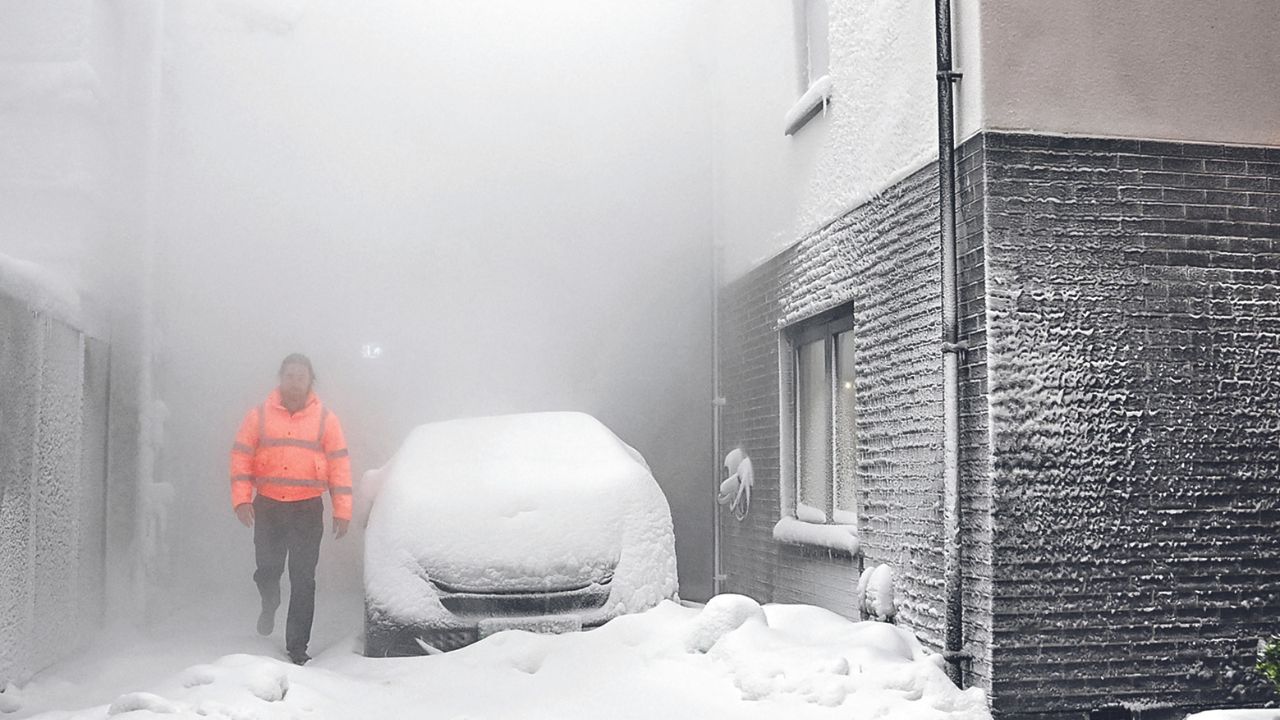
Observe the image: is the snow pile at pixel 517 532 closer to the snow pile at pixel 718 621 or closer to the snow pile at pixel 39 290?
the snow pile at pixel 718 621

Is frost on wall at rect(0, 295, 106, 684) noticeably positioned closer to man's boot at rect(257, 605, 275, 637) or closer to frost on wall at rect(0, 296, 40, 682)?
frost on wall at rect(0, 296, 40, 682)

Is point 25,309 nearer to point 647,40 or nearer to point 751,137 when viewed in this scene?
point 751,137

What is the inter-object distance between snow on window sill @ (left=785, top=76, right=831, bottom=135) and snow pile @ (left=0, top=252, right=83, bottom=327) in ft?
14.5

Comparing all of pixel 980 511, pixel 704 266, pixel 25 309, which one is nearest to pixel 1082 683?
pixel 980 511

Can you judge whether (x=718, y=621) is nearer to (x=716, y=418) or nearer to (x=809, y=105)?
(x=809, y=105)

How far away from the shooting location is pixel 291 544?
747 cm

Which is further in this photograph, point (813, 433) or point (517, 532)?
point (813, 433)

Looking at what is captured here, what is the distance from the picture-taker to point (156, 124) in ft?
32.9

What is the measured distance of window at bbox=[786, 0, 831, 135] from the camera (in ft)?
25.3

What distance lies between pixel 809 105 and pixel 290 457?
3.72 meters

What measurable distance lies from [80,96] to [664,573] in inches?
202

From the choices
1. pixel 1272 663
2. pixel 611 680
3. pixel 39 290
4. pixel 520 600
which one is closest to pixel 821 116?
pixel 520 600

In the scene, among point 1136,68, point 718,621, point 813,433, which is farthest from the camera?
point 813,433

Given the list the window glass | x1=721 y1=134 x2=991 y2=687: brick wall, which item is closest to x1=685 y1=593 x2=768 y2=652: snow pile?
x1=721 y1=134 x2=991 y2=687: brick wall
